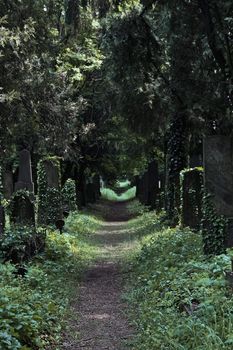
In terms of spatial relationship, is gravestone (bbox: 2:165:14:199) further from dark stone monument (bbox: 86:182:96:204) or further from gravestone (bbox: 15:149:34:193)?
dark stone monument (bbox: 86:182:96:204)

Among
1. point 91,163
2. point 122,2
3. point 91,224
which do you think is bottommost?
point 91,224

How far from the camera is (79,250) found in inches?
632

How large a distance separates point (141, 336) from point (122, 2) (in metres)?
9.66

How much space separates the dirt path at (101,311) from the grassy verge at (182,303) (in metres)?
0.27

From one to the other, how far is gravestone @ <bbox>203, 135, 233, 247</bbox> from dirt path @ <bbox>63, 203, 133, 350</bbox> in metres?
2.77

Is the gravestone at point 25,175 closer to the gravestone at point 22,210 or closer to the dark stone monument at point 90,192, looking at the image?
the gravestone at point 22,210

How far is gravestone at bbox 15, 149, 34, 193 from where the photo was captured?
16.7 meters

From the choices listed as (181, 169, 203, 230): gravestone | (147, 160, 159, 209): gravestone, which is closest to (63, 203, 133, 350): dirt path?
(181, 169, 203, 230): gravestone

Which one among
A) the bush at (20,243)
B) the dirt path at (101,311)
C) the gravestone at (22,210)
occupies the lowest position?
the dirt path at (101,311)

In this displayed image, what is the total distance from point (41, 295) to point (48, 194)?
989 cm

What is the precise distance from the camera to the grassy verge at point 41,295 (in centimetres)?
620

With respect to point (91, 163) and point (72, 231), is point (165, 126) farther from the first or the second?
point (91, 163)

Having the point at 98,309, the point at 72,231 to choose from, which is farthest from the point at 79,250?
the point at 98,309

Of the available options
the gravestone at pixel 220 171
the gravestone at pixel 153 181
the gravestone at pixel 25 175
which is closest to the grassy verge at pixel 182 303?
the gravestone at pixel 220 171
